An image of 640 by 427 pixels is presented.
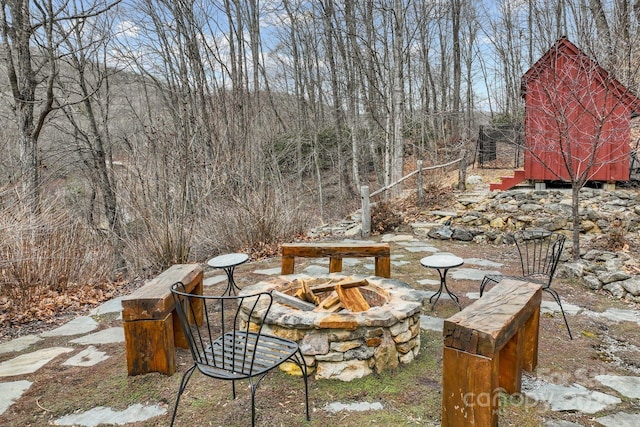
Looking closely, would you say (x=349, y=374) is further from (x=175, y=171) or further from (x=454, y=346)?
(x=175, y=171)

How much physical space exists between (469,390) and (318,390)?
971 millimetres

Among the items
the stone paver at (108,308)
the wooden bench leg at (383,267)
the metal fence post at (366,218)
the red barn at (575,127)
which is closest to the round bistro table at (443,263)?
the wooden bench leg at (383,267)

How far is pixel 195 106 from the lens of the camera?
8.62 meters

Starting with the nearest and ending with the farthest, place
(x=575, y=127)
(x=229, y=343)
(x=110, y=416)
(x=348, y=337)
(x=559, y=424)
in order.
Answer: (x=559, y=424)
(x=110, y=416)
(x=229, y=343)
(x=348, y=337)
(x=575, y=127)

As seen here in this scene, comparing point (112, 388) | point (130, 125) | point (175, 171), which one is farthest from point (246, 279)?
point (130, 125)

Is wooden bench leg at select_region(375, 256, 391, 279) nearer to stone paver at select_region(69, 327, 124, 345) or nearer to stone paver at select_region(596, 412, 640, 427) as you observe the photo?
stone paver at select_region(596, 412, 640, 427)

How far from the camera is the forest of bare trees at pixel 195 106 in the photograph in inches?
210

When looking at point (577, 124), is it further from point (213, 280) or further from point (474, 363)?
point (474, 363)

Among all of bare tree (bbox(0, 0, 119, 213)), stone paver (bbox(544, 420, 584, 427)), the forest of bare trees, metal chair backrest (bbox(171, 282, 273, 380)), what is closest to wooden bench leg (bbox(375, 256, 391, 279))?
metal chair backrest (bbox(171, 282, 273, 380))

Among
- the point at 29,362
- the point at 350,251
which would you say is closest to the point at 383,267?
the point at 350,251

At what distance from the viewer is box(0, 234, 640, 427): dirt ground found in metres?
2.16

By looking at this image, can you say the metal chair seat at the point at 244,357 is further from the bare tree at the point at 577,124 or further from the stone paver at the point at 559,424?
the bare tree at the point at 577,124

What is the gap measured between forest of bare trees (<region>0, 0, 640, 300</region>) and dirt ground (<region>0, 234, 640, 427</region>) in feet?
7.52

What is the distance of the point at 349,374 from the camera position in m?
2.55
